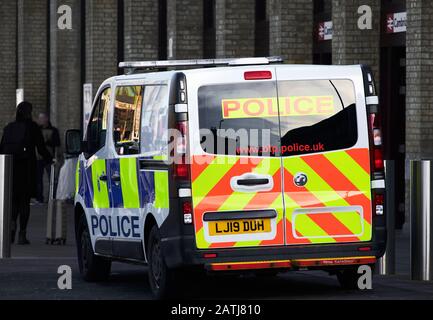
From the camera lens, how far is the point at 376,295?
1330 cm

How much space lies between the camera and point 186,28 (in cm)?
3030

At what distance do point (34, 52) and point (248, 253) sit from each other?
31.4 metres

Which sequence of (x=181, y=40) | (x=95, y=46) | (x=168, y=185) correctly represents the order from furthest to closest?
(x=95, y=46) < (x=181, y=40) < (x=168, y=185)

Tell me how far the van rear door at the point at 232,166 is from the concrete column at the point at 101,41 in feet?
72.2

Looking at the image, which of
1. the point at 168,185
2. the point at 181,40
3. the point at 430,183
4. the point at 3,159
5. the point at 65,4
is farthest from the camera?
the point at 65,4

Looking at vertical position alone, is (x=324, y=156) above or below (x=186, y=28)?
below

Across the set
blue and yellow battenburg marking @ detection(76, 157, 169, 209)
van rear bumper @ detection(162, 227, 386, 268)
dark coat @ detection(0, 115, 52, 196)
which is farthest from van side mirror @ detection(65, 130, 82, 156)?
dark coat @ detection(0, 115, 52, 196)

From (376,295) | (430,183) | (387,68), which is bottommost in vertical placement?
(376,295)

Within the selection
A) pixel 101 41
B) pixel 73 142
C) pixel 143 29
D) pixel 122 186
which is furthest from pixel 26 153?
pixel 101 41

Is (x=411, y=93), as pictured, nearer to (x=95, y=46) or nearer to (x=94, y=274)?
(x=94, y=274)

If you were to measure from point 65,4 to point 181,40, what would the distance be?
361 inches

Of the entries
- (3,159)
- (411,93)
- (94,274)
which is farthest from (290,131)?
(411,93)

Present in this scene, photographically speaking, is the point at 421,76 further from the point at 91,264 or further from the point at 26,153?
the point at 91,264

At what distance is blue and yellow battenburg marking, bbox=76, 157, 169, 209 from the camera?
13.0 meters
